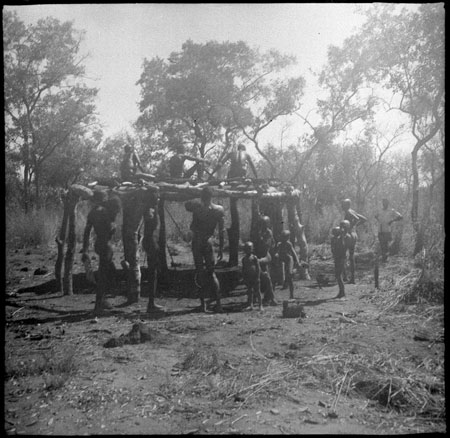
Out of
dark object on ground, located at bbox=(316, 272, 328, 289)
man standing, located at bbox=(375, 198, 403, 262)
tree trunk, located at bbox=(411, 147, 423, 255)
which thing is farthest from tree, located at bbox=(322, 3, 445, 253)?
dark object on ground, located at bbox=(316, 272, 328, 289)

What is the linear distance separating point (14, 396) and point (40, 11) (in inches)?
185

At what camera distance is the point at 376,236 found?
28.5ft

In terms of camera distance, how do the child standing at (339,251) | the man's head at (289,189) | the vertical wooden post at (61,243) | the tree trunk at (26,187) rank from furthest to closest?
the man's head at (289,189) < the child standing at (339,251) < the vertical wooden post at (61,243) < the tree trunk at (26,187)

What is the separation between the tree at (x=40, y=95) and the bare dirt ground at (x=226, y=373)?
6.07 feet

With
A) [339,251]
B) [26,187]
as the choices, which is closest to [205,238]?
[339,251]

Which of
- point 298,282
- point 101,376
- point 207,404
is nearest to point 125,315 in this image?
point 101,376

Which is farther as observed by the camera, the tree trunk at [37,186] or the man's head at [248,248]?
the man's head at [248,248]

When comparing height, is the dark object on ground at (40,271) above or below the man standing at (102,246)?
below

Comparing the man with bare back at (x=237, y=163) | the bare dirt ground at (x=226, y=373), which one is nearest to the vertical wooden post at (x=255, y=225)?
A: the man with bare back at (x=237, y=163)

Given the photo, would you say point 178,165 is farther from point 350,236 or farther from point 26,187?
point 350,236

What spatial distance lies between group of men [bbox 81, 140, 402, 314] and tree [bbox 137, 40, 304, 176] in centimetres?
242

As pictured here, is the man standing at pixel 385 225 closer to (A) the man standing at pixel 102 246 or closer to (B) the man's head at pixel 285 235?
(B) the man's head at pixel 285 235

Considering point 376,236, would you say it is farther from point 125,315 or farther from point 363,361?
point 125,315

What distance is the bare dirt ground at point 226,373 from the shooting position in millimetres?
3625
